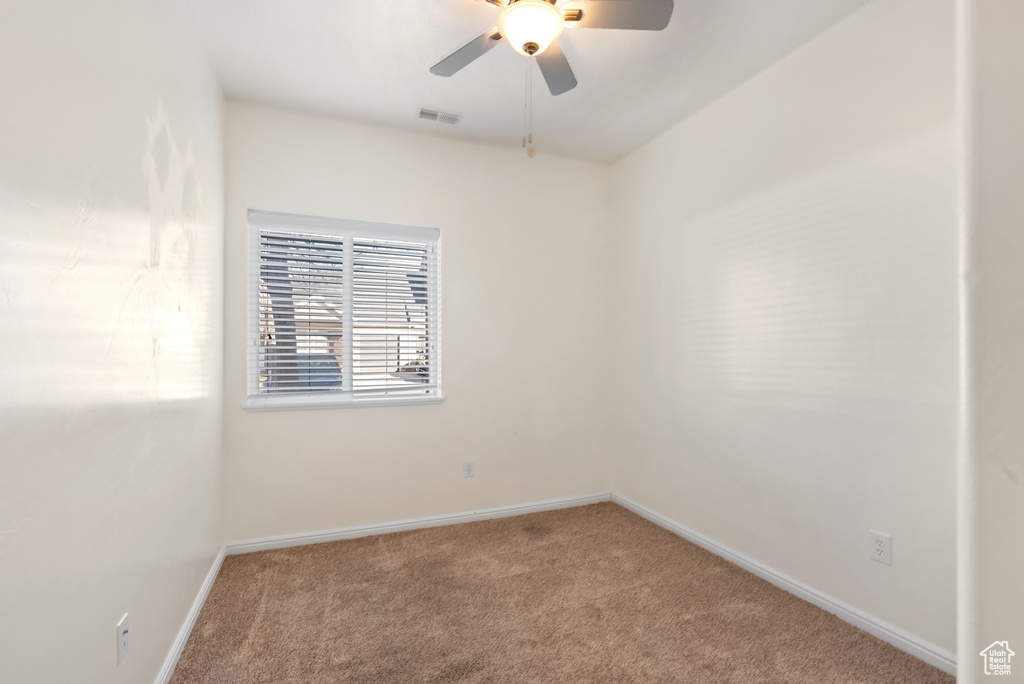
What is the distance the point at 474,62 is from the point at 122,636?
262cm

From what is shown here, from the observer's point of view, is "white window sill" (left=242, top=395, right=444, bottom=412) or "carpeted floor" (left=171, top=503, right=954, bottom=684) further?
"white window sill" (left=242, top=395, right=444, bottom=412)

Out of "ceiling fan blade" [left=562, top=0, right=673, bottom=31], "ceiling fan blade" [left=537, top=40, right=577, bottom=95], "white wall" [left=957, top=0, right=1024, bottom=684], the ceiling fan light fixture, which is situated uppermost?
"ceiling fan blade" [left=562, top=0, right=673, bottom=31]

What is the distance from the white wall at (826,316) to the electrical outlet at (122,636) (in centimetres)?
262

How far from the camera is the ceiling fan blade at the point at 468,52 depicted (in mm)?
1884

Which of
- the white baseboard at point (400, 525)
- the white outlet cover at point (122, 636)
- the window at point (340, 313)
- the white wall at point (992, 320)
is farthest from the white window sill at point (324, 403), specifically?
the white wall at point (992, 320)

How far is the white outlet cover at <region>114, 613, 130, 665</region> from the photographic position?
1409 millimetres

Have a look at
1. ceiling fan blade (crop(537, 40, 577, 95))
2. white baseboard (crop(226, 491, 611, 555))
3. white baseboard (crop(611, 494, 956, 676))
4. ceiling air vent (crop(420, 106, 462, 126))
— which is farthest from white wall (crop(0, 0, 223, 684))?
white baseboard (crop(611, 494, 956, 676))

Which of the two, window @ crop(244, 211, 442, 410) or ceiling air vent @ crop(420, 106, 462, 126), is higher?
ceiling air vent @ crop(420, 106, 462, 126)

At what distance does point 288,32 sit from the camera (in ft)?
7.54

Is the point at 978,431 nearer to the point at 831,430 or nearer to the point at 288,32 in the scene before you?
the point at 831,430

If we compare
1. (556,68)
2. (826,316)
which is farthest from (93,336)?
(826,316)

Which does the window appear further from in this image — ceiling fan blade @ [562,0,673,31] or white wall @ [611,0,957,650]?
ceiling fan blade @ [562,0,673,31]

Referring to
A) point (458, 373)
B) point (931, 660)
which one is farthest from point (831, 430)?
point (458, 373)

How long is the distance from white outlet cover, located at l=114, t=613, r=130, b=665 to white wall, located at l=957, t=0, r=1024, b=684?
1.85m
